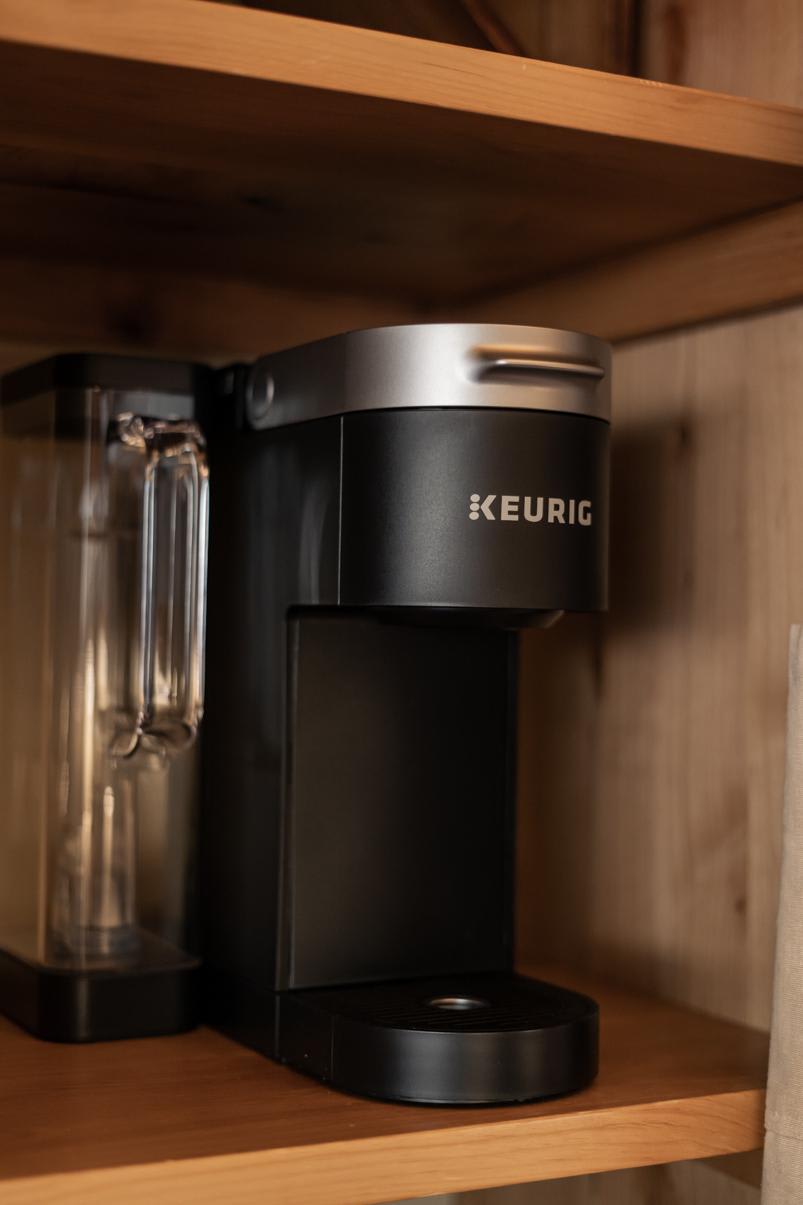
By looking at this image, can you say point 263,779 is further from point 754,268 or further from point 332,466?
point 754,268

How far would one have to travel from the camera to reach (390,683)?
809 millimetres

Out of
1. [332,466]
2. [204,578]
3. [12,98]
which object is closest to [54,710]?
[204,578]

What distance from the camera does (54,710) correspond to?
2.74 ft

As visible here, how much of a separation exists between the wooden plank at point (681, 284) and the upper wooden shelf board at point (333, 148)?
1cm

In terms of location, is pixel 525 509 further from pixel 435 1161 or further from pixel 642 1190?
pixel 642 1190

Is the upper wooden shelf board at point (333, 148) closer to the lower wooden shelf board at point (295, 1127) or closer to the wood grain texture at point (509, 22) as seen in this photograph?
the wood grain texture at point (509, 22)

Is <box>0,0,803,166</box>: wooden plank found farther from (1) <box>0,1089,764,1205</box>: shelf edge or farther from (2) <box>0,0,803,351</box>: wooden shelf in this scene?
(1) <box>0,1089,764,1205</box>: shelf edge

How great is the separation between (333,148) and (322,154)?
13 mm

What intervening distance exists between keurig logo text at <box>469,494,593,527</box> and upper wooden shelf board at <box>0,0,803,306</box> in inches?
6.4

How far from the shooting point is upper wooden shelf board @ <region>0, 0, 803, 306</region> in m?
0.61

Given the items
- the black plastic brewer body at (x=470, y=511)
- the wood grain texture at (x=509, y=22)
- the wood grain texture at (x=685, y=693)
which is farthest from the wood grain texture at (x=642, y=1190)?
the wood grain texture at (x=509, y=22)

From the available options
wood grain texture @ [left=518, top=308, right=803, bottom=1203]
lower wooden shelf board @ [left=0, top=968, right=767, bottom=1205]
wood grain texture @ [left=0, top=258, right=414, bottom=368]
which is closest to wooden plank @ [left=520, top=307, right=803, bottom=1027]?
wood grain texture @ [left=518, top=308, right=803, bottom=1203]

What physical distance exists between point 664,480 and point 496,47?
27 cm

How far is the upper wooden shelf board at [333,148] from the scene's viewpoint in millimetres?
613
